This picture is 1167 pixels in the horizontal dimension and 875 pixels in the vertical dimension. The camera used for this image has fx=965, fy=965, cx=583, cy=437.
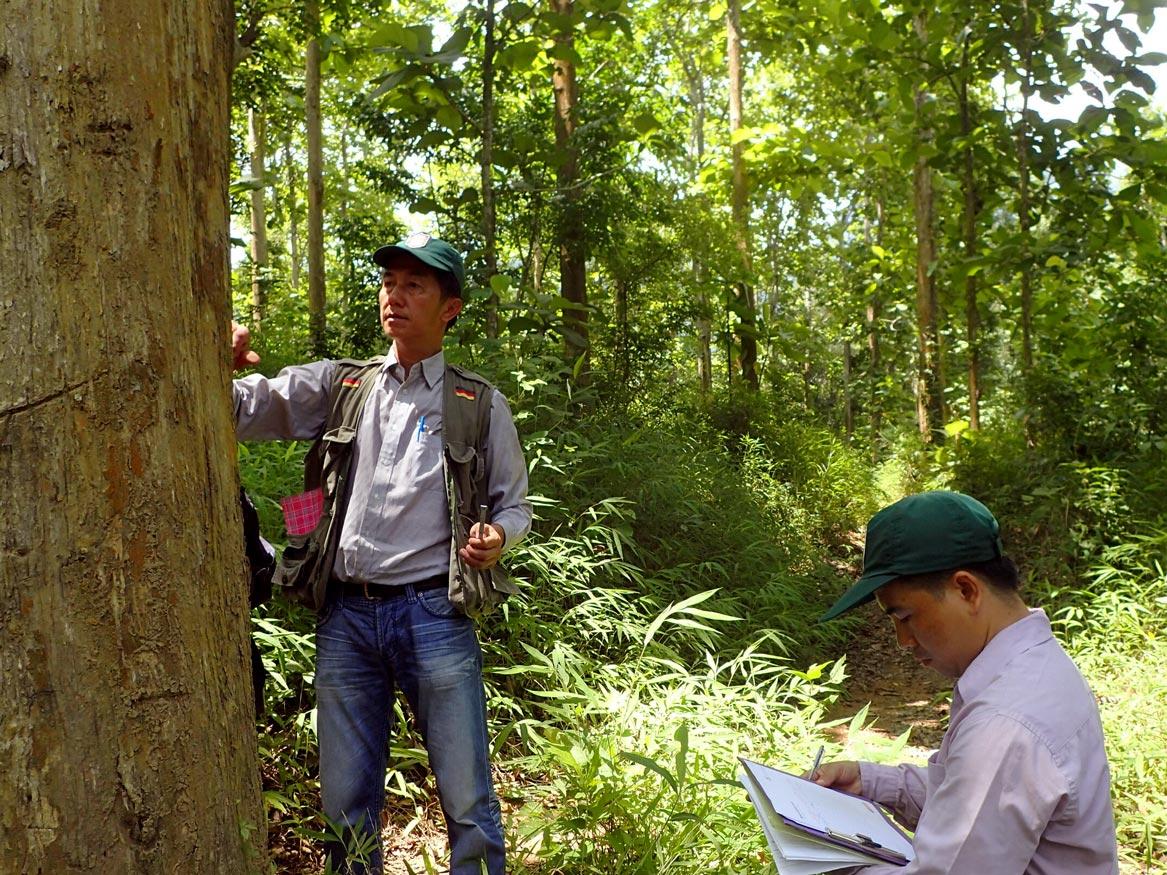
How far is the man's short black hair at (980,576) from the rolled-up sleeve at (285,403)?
1831mm

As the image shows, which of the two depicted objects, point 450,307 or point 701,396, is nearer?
point 450,307

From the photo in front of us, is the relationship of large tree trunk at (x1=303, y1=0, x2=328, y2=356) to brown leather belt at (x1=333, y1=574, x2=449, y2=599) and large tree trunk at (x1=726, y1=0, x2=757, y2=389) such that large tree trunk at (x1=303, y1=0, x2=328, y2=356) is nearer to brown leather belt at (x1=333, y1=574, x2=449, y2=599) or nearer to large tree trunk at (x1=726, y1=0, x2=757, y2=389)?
large tree trunk at (x1=726, y1=0, x2=757, y2=389)

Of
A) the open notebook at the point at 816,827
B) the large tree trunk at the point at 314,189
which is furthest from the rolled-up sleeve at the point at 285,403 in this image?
the large tree trunk at the point at 314,189

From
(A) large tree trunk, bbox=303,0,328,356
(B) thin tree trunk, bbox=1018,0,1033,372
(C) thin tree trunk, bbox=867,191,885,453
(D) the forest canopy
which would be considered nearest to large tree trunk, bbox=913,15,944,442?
(D) the forest canopy

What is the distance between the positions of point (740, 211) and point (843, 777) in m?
11.5

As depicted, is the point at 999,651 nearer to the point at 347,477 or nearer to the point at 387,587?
the point at 387,587

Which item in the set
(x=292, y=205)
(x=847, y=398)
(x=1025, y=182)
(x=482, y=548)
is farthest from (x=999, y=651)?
(x=847, y=398)

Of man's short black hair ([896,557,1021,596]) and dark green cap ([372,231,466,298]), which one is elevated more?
dark green cap ([372,231,466,298])

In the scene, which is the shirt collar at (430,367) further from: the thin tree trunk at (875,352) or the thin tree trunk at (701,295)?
the thin tree trunk at (875,352)

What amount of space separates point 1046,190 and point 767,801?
8061mm

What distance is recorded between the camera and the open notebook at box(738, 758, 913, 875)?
1.75 metres

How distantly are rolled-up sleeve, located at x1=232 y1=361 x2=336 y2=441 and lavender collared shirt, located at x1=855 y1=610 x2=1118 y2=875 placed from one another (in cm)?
199

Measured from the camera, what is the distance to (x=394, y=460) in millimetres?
2766

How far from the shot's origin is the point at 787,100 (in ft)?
59.7
